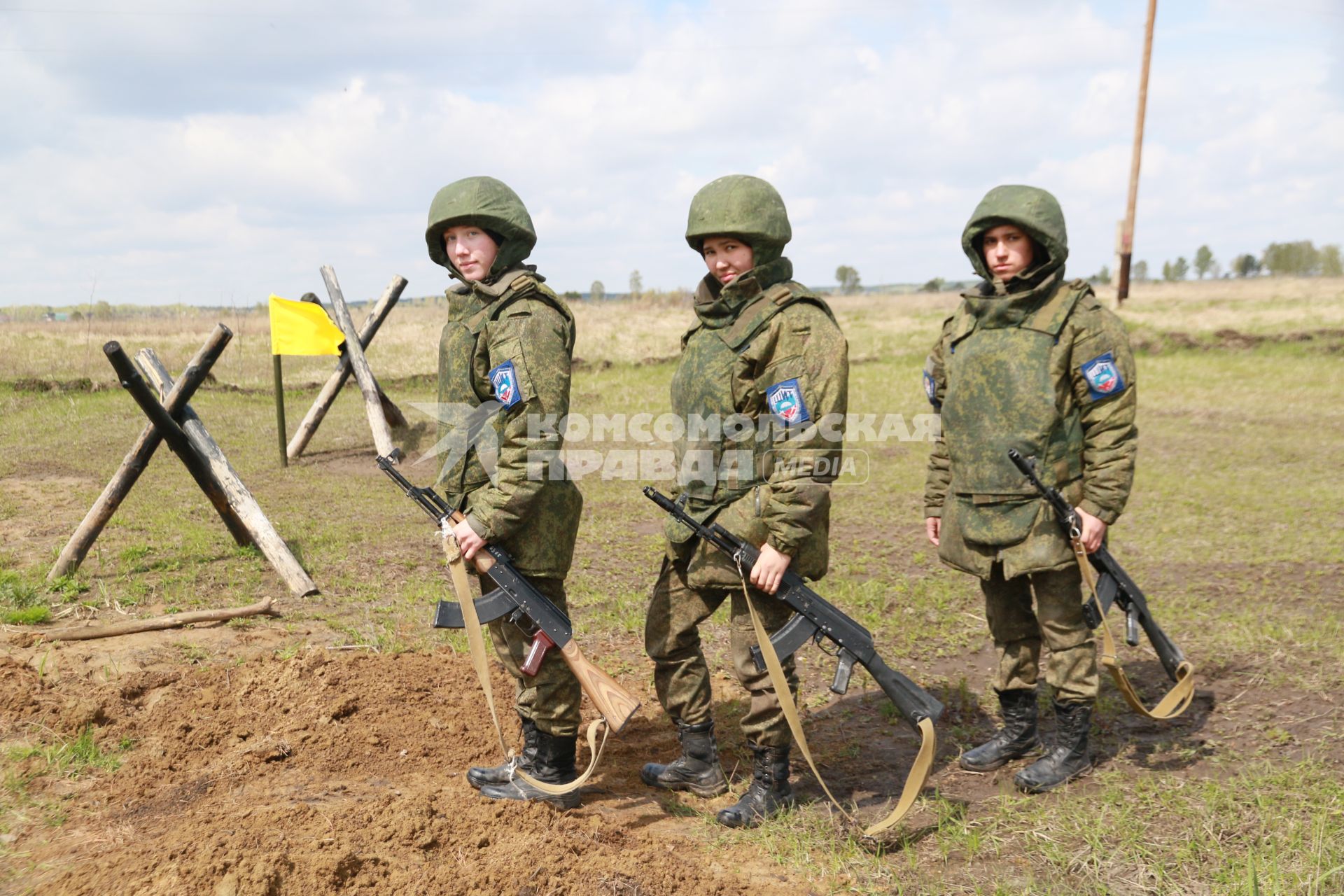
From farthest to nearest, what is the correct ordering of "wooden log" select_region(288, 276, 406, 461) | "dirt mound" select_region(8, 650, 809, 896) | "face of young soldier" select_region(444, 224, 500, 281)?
"wooden log" select_region(288, 276, 406, 461) < "face of young soldier" select_region(444, 224, 500, 281) < "dirt mound" select_region(8, 650, 809, 896)

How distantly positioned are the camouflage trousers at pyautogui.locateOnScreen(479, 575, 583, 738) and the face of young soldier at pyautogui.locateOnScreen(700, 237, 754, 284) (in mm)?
1389

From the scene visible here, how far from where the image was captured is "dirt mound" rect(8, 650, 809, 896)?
3.05 m

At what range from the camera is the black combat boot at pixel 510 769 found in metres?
3.99

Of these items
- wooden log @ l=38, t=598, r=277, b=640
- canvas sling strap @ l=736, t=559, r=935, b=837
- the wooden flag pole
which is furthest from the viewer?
the wooden flag pole

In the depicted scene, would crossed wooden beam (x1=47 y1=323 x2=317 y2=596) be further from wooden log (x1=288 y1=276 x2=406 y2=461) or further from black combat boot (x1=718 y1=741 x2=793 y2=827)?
wooden log (x1=288 y1=276 x2=406 y2=461)

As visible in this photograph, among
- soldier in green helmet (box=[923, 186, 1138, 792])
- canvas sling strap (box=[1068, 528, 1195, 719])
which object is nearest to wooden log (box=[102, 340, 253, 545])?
soldier in green helmet (box=[923, 186, 1138, 792])

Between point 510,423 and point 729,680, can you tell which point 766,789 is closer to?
point 729,680

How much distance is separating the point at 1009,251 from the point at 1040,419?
716 mm

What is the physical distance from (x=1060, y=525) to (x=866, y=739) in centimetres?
150

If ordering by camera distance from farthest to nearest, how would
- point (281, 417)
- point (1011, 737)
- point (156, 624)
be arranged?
point (281, 417)
point (156, 624)
point (1011, 737)

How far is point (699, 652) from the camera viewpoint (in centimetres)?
415

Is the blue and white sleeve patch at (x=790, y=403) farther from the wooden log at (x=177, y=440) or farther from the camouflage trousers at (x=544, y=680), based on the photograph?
the wooden log at (x=177, y=440)

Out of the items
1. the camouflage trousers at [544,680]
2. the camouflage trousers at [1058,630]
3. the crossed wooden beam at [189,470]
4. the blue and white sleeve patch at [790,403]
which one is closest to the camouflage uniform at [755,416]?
the blue and white sleeve patch at [790,403]

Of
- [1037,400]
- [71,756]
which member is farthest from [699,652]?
[71,756]
